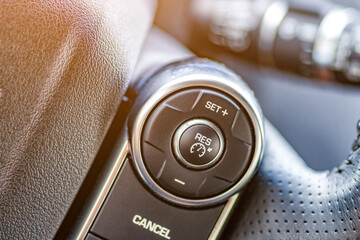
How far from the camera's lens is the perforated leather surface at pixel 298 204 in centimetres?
47

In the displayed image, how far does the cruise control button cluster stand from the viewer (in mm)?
465

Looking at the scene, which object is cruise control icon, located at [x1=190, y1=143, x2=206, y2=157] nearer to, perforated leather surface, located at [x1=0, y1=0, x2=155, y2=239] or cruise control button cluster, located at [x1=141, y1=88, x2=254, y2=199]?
cruise control button cluster, located at [x1=141, y1=88, x2=254, y2=199]

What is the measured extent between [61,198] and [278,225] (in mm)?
260

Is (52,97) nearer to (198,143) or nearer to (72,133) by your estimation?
(72,133)

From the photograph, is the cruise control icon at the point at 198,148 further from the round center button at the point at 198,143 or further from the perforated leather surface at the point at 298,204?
the perforated leather surface at the point at 298,204

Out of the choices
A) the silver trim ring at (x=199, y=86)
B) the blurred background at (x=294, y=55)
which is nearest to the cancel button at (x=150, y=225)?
the silver trim ring at (x=199, y=86)

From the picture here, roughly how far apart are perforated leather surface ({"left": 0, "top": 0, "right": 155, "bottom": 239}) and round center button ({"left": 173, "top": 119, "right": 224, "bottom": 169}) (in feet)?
0.28

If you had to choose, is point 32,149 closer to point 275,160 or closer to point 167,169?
point 167,169

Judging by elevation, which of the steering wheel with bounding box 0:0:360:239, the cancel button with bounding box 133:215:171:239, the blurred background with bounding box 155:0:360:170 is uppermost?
the blurred background with bounding box 155:0:360:170

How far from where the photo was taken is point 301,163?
1.95 feet

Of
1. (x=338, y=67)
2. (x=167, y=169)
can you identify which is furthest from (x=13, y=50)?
(x=338, y=67)

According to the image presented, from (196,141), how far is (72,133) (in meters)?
0.14

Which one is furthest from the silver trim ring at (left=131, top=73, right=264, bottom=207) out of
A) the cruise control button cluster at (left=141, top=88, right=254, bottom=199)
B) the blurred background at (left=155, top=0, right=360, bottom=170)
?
the blurred background at (left=155, top=0, right=360, bottom=170)

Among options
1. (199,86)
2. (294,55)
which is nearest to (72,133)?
(199,86)
